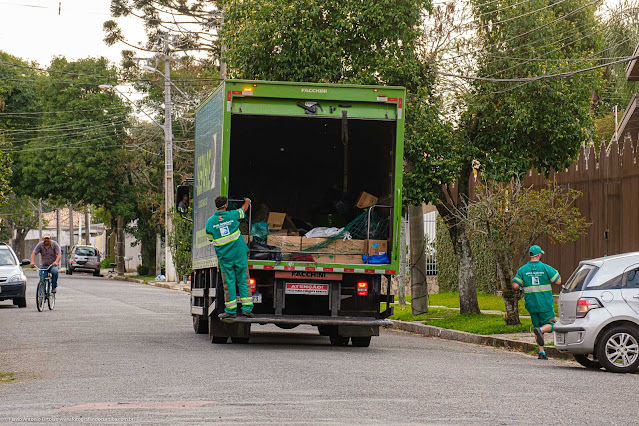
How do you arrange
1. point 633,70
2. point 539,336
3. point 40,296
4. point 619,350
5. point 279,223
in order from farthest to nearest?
1. point 633,70
2. point 40,296
3. point 279,223
4. point 539,336
5. point 619,350

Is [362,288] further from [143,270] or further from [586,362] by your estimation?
[143,270]

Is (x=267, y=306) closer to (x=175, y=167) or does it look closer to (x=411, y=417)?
(x=411, y=417)

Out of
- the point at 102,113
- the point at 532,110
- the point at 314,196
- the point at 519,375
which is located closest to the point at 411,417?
the point at 519,375

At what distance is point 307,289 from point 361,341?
67.3 inches

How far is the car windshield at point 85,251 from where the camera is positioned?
191ft

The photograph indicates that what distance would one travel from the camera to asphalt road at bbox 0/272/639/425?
8.69 meters

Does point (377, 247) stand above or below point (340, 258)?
above

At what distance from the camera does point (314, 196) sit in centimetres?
1817

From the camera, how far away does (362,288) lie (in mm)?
15328

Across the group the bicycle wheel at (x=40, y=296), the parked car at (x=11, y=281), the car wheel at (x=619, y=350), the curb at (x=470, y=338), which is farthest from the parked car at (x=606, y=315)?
the parked car at (x=11, y=281)

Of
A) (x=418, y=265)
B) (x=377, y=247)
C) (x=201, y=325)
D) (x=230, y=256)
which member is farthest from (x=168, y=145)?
(x=230, y=256)

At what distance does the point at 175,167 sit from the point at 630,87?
75.6 feet

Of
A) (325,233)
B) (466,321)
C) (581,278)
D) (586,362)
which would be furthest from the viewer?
(466,321)

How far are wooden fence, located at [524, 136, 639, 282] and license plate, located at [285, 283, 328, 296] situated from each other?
847 cm
